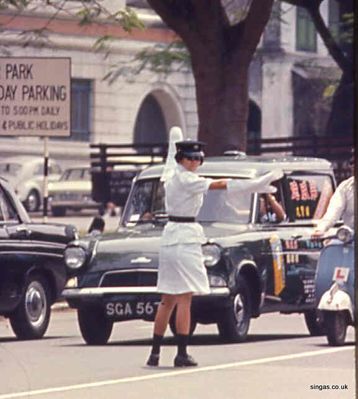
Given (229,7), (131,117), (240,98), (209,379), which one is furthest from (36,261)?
(131,117)

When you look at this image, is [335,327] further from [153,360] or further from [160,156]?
[160,156]

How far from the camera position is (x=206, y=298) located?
16844 millimetres

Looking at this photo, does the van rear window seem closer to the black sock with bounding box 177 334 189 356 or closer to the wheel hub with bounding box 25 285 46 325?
the wheel hub with bounding box 25 285 46 325

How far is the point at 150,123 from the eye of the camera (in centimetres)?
6200

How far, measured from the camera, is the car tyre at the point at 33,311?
18.6 m

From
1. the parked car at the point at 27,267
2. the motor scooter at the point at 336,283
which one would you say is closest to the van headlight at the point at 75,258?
the parked car at the point at 27,267

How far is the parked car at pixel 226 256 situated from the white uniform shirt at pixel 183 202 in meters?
2.10

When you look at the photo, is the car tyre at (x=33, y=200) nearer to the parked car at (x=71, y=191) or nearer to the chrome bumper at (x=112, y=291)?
the parked car at (x=71, y=191)

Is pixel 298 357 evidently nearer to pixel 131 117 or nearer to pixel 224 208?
pixel 224 208

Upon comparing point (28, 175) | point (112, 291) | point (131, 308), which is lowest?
point (131, 308)

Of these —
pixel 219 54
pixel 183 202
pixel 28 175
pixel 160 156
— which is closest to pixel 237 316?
pixel 183 202

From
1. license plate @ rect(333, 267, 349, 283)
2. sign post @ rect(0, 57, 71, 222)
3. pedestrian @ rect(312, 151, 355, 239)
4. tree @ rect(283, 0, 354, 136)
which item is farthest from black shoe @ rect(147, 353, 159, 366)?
tree @ rect(283, 0, 354, 136)

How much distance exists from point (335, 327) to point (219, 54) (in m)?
10.9

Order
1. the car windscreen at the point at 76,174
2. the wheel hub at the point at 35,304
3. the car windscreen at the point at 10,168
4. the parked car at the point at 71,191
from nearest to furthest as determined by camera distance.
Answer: the wheel hub at the point at 35,304, the car windscreen at the point at 10,168, the parked car at the point at 71,191, the car windscreen at the point at 76,174
